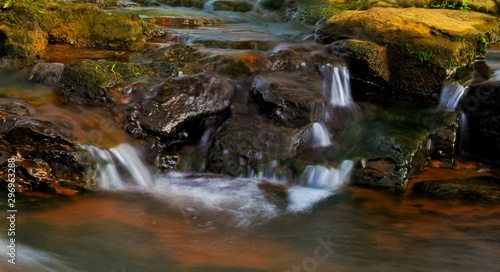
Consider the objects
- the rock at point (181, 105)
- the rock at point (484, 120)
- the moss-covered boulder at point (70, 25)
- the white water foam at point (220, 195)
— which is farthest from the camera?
the moss-covered boulder at point (70, 25)

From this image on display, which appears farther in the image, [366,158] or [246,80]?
[246,80]

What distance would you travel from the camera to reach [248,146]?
22.4 feet

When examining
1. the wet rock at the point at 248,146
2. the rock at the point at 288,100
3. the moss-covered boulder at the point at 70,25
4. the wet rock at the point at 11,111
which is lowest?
the wet rock at the point at 248,146

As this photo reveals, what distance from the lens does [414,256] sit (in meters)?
4.73

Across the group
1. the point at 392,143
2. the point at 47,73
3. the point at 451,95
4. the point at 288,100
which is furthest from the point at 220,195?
the point at 451,95

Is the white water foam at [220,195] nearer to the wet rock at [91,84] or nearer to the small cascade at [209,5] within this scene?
the wet rock at [91,84]

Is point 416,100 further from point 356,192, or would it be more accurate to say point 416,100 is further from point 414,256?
point 414,256

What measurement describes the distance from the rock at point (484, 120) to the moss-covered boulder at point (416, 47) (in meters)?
0.73

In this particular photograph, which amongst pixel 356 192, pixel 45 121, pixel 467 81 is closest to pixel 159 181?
pixel 45 121

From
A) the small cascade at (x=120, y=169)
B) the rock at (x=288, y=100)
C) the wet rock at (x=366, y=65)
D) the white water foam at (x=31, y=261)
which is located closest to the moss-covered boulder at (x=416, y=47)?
the wet rock at (x=366, y=65)

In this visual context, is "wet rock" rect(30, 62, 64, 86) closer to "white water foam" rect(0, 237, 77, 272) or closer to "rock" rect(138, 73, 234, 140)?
"rock" rect(138, 73, 234, 140)

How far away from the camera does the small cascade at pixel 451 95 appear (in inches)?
311

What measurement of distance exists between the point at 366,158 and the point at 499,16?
6.88 m

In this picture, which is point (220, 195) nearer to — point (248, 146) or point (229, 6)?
point (248, 146)
